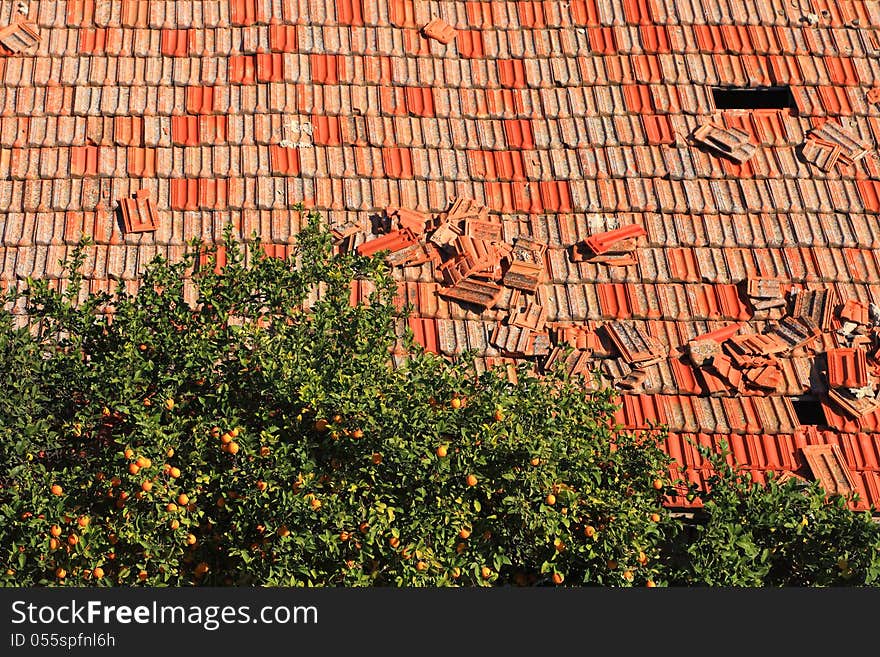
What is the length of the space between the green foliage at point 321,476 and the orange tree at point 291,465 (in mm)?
14

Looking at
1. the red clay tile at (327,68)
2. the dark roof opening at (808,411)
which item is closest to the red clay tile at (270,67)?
the red clay tile at (327,68)

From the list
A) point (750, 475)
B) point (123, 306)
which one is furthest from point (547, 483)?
point (123, 306)

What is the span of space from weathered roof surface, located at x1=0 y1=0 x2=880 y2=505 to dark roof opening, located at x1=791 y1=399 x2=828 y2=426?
0.02m

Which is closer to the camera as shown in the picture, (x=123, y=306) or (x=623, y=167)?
(x=123, y=306)

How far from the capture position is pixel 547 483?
259 inches

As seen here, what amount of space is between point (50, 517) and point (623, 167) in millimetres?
5538

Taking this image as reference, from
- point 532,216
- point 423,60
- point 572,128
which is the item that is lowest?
point 532,216

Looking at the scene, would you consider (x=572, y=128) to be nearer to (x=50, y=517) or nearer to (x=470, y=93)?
(x=470, y=93)

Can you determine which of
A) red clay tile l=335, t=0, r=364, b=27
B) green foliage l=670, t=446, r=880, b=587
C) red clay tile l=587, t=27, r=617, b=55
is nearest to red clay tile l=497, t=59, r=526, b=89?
red clay tile l=587, t=27, r=617, b=55

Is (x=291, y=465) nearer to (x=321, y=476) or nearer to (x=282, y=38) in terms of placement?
(x=321, y=476)

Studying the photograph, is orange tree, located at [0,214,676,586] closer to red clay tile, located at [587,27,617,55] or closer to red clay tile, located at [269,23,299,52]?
red clay tile, located at [269,23,299,52]

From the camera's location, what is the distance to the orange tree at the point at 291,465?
6363mm

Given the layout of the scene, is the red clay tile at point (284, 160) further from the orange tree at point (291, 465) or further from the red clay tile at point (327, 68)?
the orange tree at point (291, 465)

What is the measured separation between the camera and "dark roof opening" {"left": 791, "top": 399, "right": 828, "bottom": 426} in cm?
818
